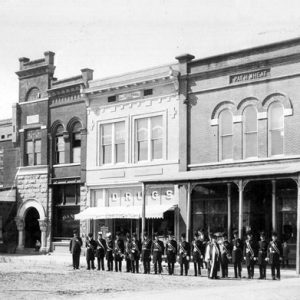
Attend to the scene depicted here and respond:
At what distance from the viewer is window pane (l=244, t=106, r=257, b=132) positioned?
2716 cm

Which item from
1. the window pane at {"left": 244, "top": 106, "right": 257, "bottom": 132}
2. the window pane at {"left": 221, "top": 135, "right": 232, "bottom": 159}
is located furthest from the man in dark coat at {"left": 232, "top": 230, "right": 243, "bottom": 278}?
the window pane at {"left": 244, "top": 106, "right": 257, "bottom": 132}

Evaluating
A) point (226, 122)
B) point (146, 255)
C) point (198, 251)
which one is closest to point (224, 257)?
point (198, 251)

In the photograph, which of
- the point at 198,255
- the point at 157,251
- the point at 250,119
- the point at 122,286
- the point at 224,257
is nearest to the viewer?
the point at 122,286

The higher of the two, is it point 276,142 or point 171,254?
point 276,142

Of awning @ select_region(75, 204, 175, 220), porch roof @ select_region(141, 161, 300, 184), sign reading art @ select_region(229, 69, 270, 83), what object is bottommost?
awning @ select_region(75, 204, 175, 220)

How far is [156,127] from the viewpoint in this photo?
101ft

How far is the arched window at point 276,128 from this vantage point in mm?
26266

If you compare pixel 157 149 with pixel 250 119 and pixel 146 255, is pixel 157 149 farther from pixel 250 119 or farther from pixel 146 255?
pixel 146 255

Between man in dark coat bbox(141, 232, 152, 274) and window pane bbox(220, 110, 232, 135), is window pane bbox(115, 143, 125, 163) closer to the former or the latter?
window pane bbox(220, 110, 232, 135)

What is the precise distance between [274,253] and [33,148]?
64.0ft

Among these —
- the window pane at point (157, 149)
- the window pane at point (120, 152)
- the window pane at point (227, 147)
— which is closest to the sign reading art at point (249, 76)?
the window pane at point (227, 147)

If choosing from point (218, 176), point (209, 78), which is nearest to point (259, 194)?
point (218, 176)

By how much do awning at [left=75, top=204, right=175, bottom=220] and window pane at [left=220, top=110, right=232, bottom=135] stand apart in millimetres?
4144

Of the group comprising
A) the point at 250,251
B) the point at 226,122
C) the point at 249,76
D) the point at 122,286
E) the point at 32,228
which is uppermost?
the point at 249,76
